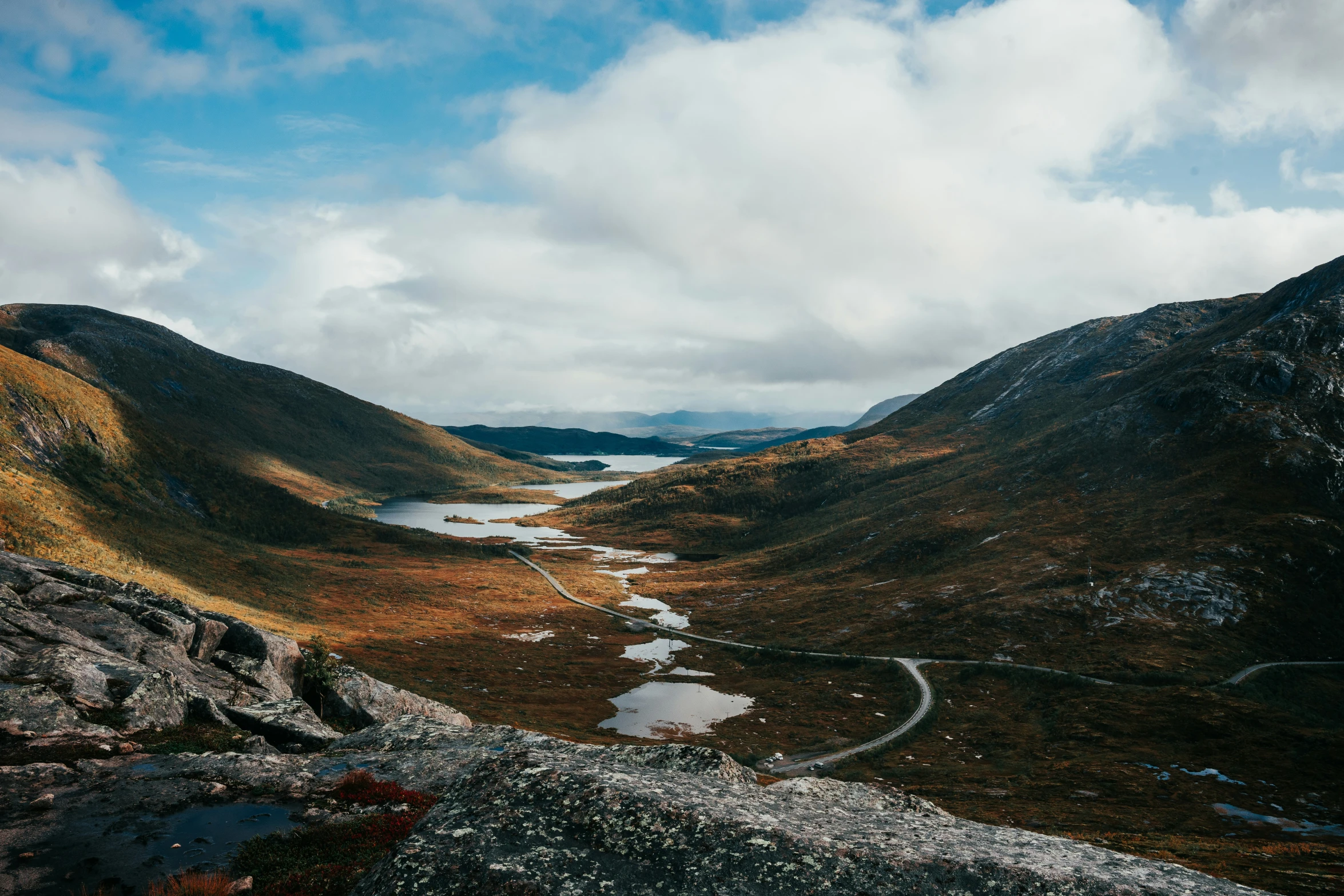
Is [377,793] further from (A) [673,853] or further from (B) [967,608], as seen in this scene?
(B) [967,608]

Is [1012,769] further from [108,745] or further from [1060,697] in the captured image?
[108,745]

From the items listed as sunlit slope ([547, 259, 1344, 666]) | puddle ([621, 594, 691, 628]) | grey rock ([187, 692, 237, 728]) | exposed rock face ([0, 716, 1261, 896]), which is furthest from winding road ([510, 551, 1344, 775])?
exposed rock face ([0, 716, 1261, 896])

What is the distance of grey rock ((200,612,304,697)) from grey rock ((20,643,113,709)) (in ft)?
32.3

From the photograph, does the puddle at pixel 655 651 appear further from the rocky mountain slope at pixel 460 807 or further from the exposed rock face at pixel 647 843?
the exposed rock face at pixel 647 843

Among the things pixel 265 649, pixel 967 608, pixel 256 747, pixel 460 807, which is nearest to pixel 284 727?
pixel 256 747

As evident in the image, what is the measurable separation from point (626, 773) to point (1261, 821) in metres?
66.4

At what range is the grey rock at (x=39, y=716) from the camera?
16875 millimetres

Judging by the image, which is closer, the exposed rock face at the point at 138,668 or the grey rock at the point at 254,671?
the exposed rock face at the point at 138,668

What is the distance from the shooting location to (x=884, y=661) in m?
98.9

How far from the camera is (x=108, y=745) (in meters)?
17.1

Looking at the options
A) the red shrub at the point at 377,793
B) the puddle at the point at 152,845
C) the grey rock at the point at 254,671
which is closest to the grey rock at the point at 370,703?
the grey rock at the point at 254,671

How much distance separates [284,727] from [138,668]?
557 centimetres

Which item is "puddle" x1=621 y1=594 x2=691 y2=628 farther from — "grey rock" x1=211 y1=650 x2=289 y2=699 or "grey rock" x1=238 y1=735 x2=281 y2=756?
"grey rock" x1=238 y1=735 x2=281 y2=756

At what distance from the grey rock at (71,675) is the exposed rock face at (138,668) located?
0.14ft
